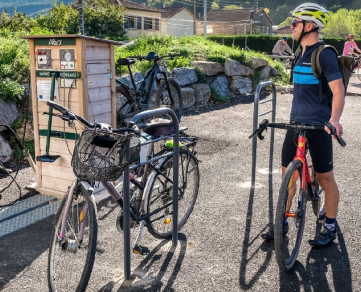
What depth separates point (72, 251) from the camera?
334 cm

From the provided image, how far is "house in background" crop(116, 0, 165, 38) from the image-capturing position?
60.4m

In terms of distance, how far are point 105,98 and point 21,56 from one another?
13.0 feet

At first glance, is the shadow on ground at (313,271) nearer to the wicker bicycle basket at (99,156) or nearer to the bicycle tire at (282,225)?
the bicycle tire at (282,225)

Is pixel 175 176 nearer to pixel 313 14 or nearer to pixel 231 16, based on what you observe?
pixel 313 14

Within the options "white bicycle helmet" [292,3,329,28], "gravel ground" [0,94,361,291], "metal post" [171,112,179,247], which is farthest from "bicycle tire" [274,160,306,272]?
"white bicycle helmet" [292,3,329,28]

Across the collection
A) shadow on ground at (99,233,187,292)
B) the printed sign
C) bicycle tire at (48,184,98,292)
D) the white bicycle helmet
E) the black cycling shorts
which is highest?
the white bicycle helmet

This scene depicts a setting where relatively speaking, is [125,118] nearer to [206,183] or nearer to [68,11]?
[206,183]

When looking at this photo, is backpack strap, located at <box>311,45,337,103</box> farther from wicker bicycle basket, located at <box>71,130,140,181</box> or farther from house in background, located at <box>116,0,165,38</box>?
house in background, located at <box>116,0,165,38</box>

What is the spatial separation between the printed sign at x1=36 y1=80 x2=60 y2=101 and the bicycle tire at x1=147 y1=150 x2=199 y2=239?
1.64 m

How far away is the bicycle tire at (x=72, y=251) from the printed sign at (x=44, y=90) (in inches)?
87.4

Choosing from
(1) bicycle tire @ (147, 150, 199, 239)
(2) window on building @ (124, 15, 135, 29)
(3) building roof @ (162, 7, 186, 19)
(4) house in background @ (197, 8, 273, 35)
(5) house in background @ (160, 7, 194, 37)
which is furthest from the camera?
(4) house in background @ (197, 8, 273, 35)

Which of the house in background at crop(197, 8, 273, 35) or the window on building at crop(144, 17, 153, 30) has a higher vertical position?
the house in background at crop(197, 8, 273, 35)

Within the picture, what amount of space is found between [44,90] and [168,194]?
1.96m

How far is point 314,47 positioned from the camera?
12.8 ft
